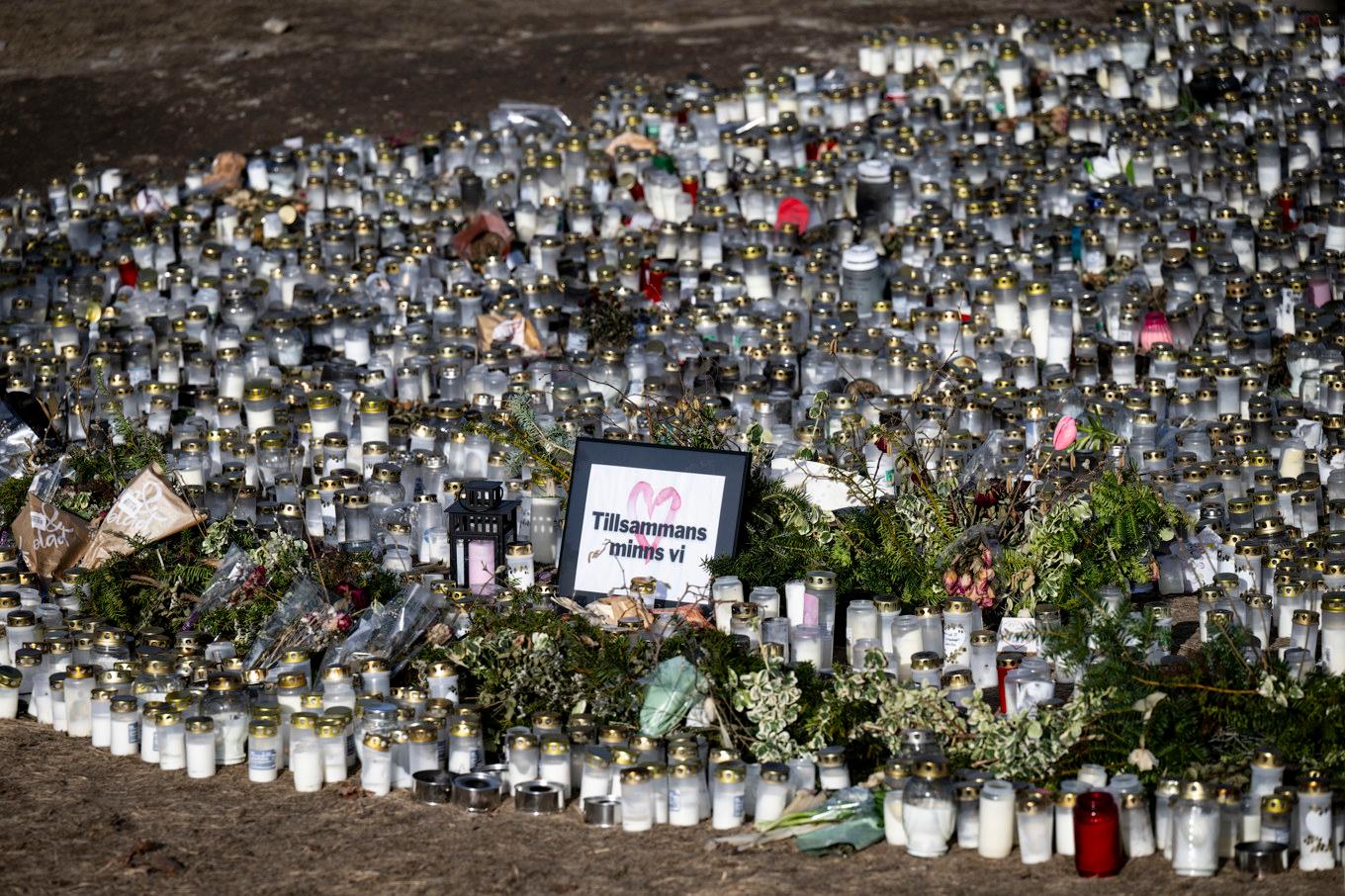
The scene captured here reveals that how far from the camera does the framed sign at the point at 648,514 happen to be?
24.3 ft

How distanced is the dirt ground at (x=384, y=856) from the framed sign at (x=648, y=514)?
1473 millimetres

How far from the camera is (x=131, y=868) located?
19.3 ft

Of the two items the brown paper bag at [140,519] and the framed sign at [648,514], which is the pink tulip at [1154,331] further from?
the brown paper bag at [140,519]

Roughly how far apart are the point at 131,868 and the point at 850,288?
568 cm

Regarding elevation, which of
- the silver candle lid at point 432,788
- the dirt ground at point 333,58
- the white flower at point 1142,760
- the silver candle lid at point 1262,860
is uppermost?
the dirt ground at point 333,58

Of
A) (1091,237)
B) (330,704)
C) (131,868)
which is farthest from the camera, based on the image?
(1091,237)

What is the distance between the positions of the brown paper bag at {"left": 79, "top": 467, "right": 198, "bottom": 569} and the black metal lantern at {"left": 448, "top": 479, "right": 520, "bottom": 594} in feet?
3.71

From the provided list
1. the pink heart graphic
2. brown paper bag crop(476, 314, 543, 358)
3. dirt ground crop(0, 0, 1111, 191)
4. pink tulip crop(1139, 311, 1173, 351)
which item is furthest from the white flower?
dirt ground crop(0, 0, 1111, 191)

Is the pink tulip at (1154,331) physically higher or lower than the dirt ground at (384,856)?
higher

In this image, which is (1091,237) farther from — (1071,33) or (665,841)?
(665,841)

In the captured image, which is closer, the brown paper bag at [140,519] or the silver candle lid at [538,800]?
the silver candle lid at [538,800]

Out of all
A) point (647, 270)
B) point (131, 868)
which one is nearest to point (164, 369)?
point (647, 270)

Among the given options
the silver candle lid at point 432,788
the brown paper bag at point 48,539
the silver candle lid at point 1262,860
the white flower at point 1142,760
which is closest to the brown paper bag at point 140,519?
the brown paper bag at point 48,539

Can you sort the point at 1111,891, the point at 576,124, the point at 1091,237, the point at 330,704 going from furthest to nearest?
the point at 576,124
the point at 1091,237
the point at 330,704
the point at 1111,891
